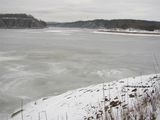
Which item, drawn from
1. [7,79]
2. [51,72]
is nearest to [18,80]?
[7,79]

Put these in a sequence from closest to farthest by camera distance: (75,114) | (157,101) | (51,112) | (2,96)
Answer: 1. (157,101)
2. (75,114)
3. (51,112)
4. (2,96)

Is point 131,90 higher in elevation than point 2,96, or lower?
higher

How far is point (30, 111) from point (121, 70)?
8380 mm

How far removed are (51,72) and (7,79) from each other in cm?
280

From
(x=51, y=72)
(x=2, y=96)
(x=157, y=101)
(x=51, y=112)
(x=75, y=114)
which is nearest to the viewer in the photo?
(x=157, y=101)

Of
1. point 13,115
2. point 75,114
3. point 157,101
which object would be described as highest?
point 157,101

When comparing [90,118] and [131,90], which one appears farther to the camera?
[131,90]

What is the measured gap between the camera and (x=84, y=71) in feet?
46.7

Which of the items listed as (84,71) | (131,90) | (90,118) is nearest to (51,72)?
(84,71)

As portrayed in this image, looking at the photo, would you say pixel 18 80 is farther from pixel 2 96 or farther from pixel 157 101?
pixel 157 101

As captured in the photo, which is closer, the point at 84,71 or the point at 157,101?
the point at 157,101

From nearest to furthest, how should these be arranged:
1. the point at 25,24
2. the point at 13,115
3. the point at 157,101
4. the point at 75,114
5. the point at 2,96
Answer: the point at 157,101 → the point at 75,114 → the point at 13,115 → the point at 2,96 → the point at 25,24

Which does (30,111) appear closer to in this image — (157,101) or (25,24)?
(157,101)

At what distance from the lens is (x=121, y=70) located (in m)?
14.6
